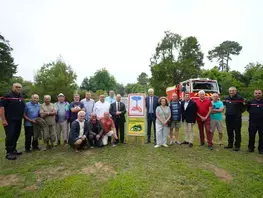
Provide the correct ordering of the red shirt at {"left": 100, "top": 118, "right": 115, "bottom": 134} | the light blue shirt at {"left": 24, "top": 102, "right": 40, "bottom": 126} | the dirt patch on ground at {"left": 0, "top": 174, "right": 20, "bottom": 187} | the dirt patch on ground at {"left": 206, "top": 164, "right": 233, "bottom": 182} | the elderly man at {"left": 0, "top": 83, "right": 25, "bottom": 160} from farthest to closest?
1. the red shirt at {"left": 100, "top": 118, "right": 115, "bottom": 134}
2. the light blue shirt at {"left": 24, "top": 102, "right": 40, "bottom": 126}
3. the elderly man at {"left": 0, "top": 83, "right": 25, "bottom": 160}
4. the dirt patch on ground at {"left": 206, "top": 164, "right": 233, "bottom": 182}
5. the dirt patch on ground at {"left": 0, "top": 174, "right": 20, "bottom": 187}

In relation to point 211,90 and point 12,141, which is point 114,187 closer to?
point 12,141

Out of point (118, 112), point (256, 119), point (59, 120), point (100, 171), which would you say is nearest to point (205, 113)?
point (256, 119)

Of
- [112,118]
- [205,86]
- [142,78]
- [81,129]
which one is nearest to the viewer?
[81,129]

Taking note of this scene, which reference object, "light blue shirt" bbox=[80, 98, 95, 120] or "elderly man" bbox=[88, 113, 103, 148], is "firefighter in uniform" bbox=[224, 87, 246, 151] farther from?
"light blue shirt" bbox=[80, 98, 95, 120]

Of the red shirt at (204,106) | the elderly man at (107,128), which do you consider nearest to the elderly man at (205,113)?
the red shirt at (204,106)

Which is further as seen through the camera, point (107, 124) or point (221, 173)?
point (107, 124)

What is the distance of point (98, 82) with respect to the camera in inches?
2822

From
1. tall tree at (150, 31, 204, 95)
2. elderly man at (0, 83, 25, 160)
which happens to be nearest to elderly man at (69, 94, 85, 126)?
elderly man at (0, 83, 25, 160)

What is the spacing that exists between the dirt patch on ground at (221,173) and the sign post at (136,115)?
2.88 m

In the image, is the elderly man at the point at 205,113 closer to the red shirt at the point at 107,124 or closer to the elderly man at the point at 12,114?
the red shirt at the point at 107,124

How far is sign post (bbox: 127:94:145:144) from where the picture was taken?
7383 mm

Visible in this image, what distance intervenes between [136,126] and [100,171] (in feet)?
Answer: 9.39

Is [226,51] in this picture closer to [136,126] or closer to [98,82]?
[98,82]

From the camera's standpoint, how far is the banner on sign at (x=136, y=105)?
7.37 meters
